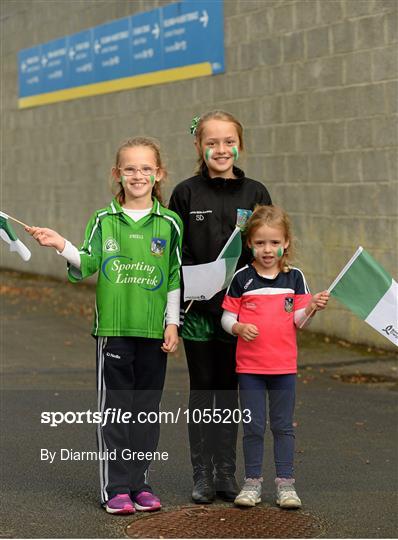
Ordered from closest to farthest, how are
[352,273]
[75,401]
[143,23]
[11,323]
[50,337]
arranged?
[352,273] < [75,401] < [50,337] < [11,323] < [143,23]

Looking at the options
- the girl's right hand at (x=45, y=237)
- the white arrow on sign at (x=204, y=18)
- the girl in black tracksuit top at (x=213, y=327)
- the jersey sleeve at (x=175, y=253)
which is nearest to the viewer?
the girl's right hand at (x=45, y=237)

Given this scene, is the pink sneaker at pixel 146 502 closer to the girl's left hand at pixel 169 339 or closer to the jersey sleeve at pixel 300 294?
the girl's left hand at pixel 169 339

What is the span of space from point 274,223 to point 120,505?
1487 millimetres

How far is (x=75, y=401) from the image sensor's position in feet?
28.7

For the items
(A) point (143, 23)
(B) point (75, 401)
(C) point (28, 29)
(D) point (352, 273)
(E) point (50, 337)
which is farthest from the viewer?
(C) point (28, 29)

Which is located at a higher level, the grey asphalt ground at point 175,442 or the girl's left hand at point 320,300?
the girl's left hand at point 320,300

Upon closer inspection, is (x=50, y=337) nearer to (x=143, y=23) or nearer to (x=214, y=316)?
(x=143, y=23)

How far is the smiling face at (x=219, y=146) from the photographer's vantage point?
595cm

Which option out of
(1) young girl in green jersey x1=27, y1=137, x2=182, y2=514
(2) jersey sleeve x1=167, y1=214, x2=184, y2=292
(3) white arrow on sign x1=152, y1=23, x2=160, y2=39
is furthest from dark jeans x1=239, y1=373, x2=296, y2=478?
(3) white arrow on sign x1=152, y1=23, x2=160, y2=39

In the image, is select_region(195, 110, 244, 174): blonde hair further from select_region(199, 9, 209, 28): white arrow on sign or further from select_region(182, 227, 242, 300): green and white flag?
select_region(199, 9, 209, 28): white arrow on sign

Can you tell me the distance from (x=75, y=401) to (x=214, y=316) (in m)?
3.05

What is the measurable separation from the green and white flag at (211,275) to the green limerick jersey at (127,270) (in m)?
0.20

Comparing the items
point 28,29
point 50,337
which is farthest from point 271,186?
point 28,29

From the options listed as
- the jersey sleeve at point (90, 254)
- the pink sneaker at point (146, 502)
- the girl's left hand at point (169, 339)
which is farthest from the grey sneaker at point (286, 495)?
the jersey sleeve at point (90, 254)
